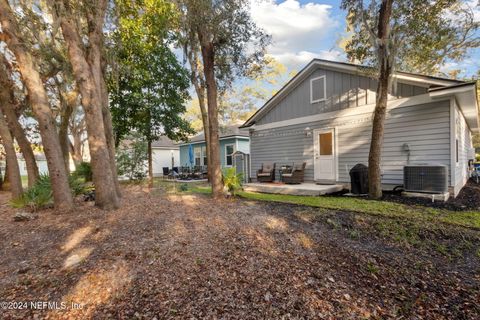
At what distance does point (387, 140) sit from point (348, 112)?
5.19 feet

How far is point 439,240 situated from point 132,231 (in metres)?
4.77

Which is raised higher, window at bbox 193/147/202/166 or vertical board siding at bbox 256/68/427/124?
vertical board siding at bbox 256/68/427/124

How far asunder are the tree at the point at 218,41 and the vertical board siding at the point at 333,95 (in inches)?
118

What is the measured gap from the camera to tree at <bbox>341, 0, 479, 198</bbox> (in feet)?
19.1

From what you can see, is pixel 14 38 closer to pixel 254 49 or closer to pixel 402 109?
pixel 254 49

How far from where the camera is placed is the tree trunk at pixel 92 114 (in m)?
4.52

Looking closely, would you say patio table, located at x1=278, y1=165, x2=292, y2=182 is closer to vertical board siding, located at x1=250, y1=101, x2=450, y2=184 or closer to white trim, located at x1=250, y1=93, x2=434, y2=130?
vertical board siding, located at x1=250, y1=101, x2=450, y2=184

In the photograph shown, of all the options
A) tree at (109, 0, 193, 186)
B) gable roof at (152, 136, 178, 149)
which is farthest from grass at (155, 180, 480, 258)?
gable roof at (152, 136, 178, 149)

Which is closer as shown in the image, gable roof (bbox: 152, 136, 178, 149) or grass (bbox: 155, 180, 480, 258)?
grass (bbox: 155, 180, 480, 258)

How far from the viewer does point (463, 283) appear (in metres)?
2.45

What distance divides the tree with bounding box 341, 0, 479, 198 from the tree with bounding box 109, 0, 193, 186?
Result: 256 inches

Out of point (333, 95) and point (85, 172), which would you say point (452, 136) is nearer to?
point (333, 95)

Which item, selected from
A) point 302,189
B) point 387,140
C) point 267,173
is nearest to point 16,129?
point 267,173

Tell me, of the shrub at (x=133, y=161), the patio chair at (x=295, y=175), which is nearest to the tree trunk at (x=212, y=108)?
the patio chair at (x=295, y=175)
